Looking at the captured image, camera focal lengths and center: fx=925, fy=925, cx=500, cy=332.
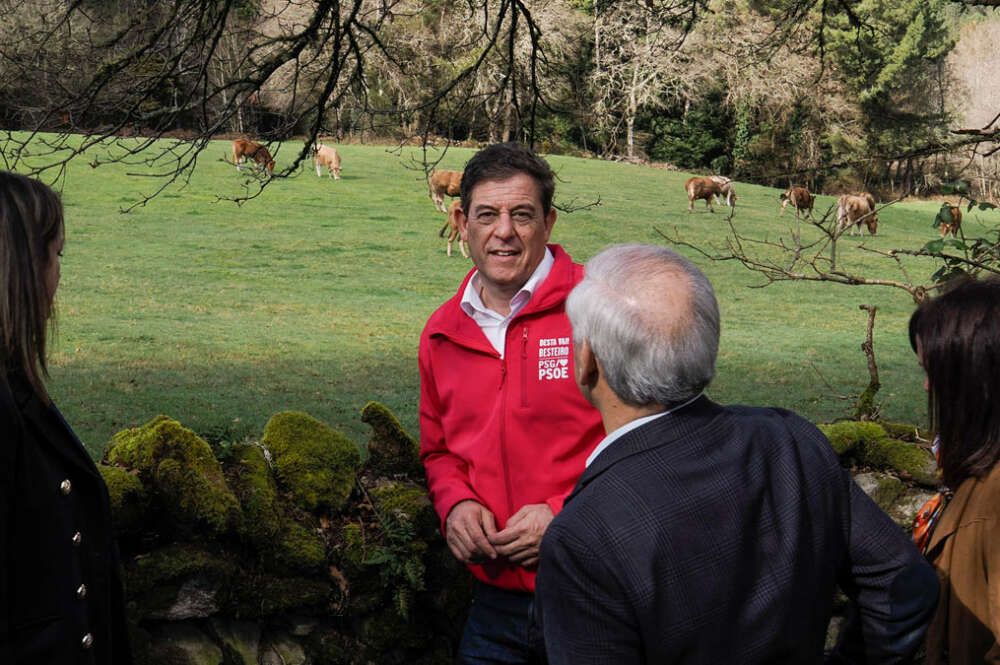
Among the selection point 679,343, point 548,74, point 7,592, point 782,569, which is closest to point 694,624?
point 782,569

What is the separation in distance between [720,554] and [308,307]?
Result: 45.8ft

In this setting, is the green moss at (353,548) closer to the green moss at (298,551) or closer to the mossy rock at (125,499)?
the green moss at (298,551)

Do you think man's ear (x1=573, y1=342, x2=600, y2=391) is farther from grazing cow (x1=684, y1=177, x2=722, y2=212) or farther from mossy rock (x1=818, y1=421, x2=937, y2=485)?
grazing cow (x1=684, y1=177, x2=722, y2=212)

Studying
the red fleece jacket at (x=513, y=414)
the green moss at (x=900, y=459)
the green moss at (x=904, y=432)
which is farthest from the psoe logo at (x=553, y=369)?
the green moss at (x=904, y=432)

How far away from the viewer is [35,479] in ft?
6.48

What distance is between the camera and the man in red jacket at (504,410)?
282 centimetres

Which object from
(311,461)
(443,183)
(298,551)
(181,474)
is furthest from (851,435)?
(443,183)

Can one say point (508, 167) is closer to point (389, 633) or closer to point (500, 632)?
point (500, 632)

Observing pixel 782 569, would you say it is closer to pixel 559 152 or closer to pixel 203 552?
pixel 203 552

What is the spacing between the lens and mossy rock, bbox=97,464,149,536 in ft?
10.4

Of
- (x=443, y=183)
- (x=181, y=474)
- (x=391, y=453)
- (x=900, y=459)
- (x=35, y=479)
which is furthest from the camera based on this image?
(x=443, y=183)

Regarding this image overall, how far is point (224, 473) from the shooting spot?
3.63 m

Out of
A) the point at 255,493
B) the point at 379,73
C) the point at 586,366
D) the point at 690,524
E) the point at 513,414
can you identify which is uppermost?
the point at 379,73

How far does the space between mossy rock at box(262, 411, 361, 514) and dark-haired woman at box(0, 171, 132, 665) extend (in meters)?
1.54
